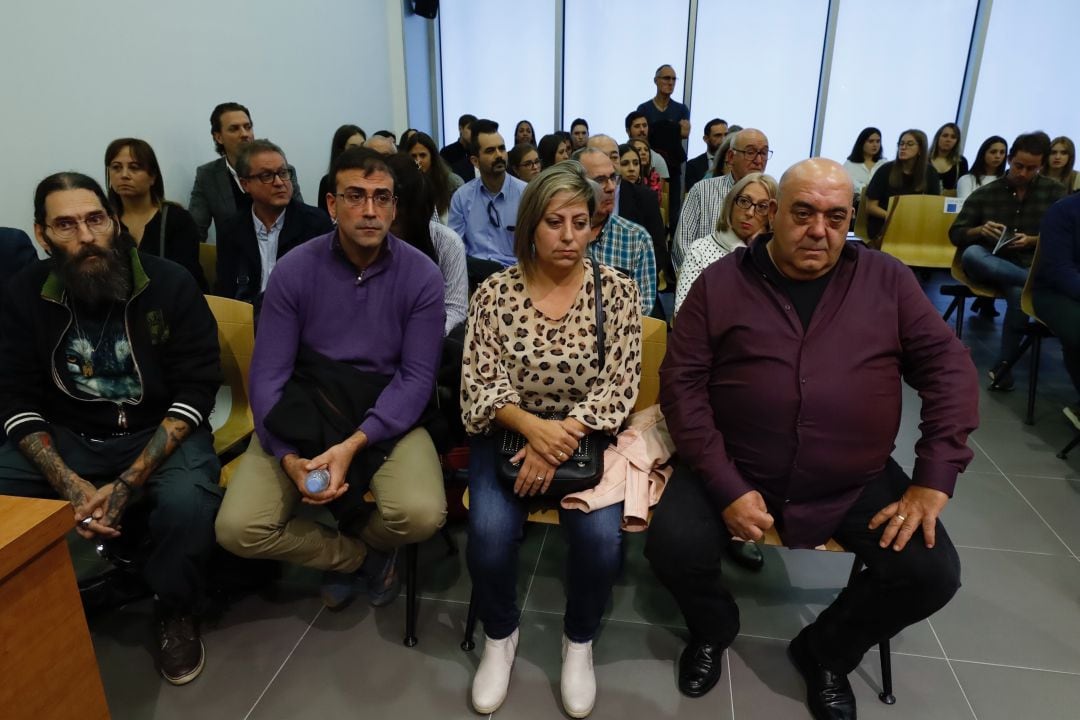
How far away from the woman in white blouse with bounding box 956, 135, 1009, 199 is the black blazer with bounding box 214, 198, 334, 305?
5.24 metres

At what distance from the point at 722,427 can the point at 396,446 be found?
95cm

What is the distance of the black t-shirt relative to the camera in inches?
66.5

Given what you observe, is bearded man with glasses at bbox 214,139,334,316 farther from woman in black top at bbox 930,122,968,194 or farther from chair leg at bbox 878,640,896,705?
woman in black top at bbox 930,122,968,194

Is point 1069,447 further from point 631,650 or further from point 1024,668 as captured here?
point 631,650

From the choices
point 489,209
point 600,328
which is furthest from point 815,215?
point 489,209

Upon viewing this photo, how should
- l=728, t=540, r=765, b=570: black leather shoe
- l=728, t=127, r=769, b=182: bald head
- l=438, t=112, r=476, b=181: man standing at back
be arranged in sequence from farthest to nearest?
l=438, t=112, r=476, b=181: man standing at back, l=728, t=127, r=769, b=182: bald head, l=728, t=540, r=765, b=570: black leather shoe

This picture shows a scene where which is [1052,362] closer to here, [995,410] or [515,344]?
[995,410]

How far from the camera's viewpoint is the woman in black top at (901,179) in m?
5.21

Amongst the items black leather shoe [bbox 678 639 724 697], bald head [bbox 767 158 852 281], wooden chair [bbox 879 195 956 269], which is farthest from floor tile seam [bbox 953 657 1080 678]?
wooden chair [bbox 879 195 956 269]

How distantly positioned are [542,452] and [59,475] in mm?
1345

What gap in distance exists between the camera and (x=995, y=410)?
350 centimetres

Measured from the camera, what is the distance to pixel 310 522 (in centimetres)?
195

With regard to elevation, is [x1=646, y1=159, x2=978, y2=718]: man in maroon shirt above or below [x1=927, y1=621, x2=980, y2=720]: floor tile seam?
above

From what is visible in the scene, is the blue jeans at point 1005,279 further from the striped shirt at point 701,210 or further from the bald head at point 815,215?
the bald head at point 815,215
